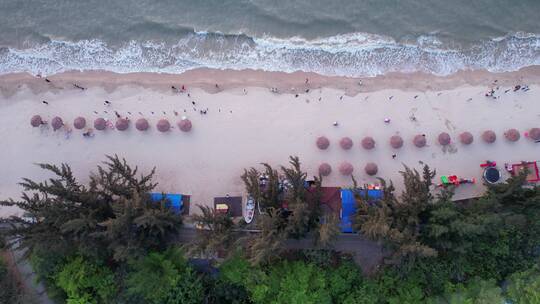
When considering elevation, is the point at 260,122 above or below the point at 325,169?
above

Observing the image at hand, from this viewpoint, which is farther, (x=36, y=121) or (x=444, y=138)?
(x=36, y=121)

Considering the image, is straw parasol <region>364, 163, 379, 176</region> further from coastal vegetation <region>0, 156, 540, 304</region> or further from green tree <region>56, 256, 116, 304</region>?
green tree <region>56, 256, 116, 304</region>

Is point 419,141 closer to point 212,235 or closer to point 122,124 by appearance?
point 212,235

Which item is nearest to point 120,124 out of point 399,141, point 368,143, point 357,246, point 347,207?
point 347,207

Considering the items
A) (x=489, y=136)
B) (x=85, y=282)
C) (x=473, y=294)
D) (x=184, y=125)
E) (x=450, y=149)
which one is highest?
(x=184, y=125)

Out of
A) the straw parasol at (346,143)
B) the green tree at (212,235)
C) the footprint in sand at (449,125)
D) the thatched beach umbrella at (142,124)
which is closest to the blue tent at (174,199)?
the green tree at (212,235)

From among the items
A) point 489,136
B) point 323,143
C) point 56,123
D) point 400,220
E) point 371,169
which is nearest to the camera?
point 400,220
